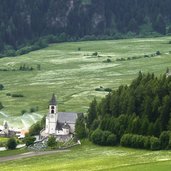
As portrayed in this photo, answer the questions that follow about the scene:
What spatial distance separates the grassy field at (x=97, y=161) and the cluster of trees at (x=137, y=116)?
289 cm

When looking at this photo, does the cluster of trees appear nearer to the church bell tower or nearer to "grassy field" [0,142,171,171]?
"grassy field" [0,142,171,171]

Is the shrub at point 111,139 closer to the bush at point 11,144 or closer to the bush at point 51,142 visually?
the bush at point 51,142

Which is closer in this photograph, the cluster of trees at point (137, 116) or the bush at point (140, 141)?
the bush at point (140, 141)

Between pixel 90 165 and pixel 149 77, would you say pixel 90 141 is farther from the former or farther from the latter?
pixel 90 165

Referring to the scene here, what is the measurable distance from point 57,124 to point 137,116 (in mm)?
21724

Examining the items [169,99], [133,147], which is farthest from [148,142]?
[169,99]

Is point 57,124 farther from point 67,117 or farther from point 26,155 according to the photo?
point 26,155

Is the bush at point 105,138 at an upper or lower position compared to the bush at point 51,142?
upper

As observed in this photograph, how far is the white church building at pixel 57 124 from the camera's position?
4858 inches

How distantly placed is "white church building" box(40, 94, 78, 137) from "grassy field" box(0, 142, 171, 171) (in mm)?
18103

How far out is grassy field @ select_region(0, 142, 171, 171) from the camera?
75.3 meters

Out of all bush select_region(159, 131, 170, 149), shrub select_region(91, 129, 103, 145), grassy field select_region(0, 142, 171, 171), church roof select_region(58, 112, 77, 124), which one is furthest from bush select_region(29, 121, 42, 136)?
bush select_region(159, 131, 170, 149)

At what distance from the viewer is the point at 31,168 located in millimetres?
82375

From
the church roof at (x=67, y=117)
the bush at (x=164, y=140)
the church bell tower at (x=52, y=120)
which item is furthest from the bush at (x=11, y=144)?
the bush at (x=164, y=140)
